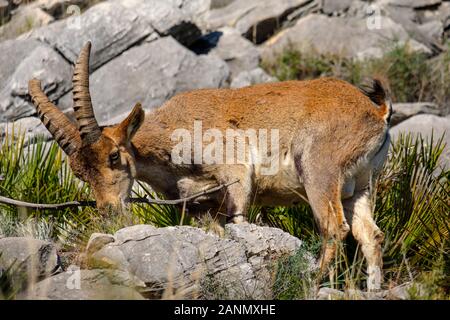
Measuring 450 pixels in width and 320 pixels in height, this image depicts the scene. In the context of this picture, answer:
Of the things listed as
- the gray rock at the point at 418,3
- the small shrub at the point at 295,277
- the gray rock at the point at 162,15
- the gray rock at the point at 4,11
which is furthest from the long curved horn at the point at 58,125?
the gray rock at the point at 418,3

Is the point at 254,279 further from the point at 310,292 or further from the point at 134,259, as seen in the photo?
the point at 134,259

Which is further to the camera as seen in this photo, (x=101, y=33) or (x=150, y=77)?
(x=101, y=33)

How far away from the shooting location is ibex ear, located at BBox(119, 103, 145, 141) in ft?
30.1

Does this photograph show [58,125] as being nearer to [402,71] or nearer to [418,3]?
[402,71]

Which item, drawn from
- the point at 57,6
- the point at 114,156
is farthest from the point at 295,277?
the point at 57,6

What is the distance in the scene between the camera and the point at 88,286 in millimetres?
6961

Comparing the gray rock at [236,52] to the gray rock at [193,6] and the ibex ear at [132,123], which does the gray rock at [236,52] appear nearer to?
the gray rock at [193,6]

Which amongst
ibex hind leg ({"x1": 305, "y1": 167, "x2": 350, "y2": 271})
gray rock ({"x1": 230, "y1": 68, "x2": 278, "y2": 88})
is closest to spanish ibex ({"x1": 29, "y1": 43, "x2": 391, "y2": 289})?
ibex hind leg ({"x1": 305, "y1": 167, "x2": 350, "y2": 271})

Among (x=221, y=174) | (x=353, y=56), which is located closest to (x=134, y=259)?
(x=221, y=174)

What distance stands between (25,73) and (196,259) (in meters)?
10.9

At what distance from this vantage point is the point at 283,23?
22.2 meters

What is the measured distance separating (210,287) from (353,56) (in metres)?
13.9

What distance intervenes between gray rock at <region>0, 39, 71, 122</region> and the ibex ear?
7871 millimetres

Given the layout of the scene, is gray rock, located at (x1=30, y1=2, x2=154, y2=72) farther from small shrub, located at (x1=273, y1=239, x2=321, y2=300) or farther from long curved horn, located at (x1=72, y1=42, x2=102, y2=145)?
small shrub, located at (x1=273, y1=239, x2=321, y2=300)
